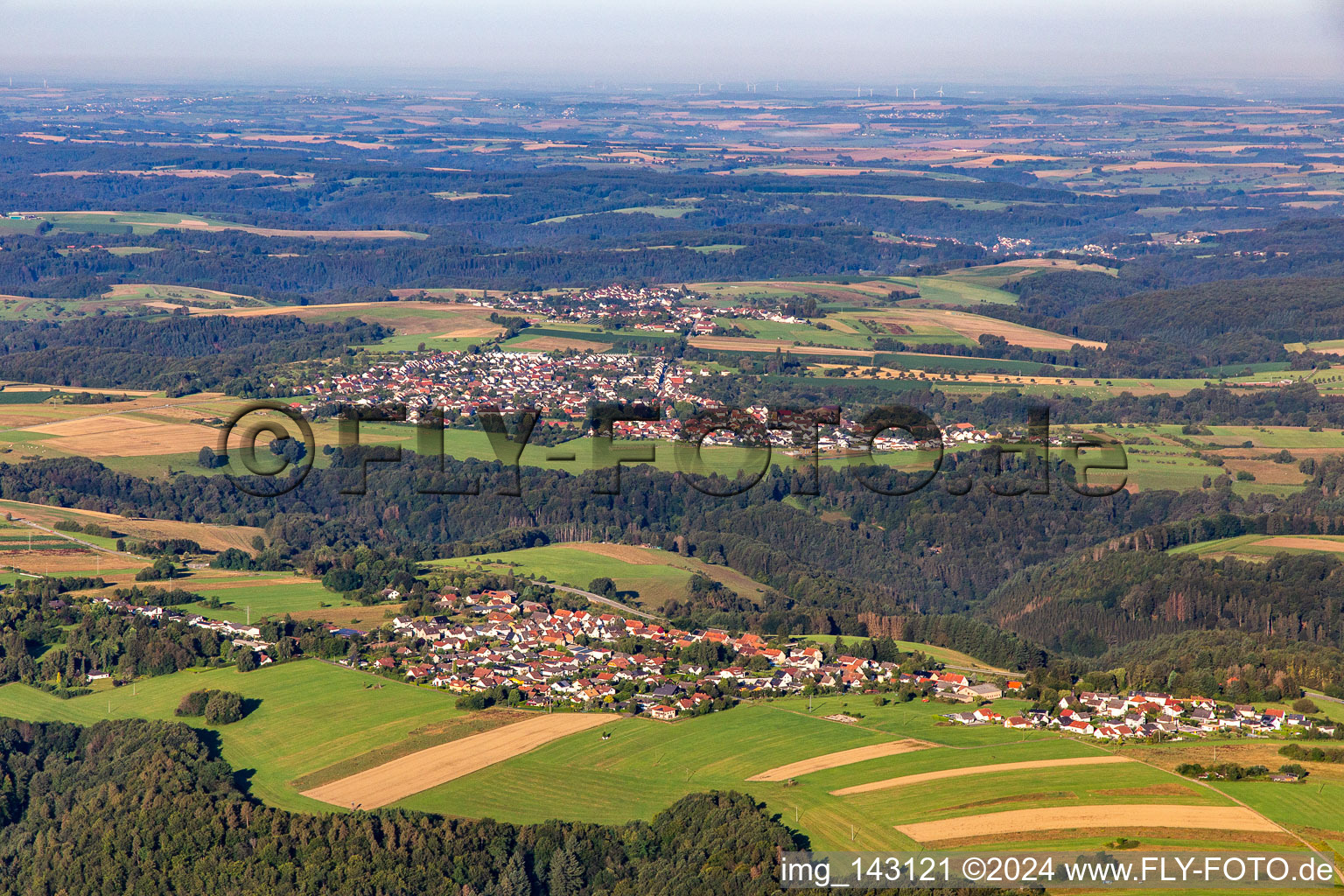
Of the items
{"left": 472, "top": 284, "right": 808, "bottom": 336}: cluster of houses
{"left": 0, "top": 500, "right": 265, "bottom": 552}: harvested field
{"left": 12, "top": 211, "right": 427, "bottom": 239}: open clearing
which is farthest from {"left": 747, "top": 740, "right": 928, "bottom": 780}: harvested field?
{"left": 12, "top": 211, "right": 427, "bottom": 239}: open clearing

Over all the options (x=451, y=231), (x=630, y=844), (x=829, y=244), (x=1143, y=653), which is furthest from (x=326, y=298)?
(x=630, y=844)

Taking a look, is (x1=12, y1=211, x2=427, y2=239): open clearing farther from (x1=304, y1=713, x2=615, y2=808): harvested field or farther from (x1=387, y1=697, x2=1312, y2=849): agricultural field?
(x1=387, y1=697, x2=1312, y2=849): agricultural field

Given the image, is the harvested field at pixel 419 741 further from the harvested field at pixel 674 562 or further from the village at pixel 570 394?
the village at pixel 570 394

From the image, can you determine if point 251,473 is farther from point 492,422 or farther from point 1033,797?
point 1033,797

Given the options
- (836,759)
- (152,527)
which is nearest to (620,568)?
(152,527)

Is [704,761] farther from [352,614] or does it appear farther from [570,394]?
[570,394]

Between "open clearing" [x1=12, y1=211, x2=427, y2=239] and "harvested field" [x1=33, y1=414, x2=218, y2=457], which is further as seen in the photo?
"open clearing" [x1=12, y1=211, x2=427, y2=239]
